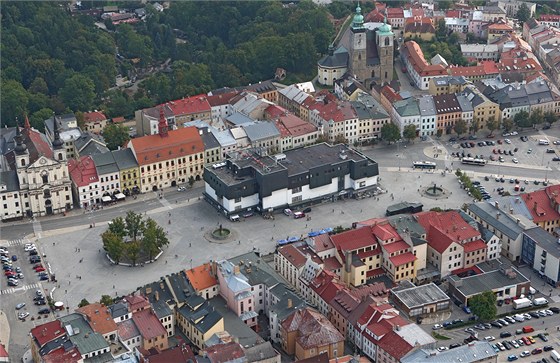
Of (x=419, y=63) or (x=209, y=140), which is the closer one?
(x=209, y=140)

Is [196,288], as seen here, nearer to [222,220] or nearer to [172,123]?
[222,220]

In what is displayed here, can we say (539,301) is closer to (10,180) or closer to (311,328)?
(311,328)

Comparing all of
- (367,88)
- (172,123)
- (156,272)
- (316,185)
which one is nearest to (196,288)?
(156,272)

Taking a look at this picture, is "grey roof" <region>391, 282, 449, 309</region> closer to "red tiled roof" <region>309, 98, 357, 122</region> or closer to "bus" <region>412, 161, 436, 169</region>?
"bus" <region>412, 161, 436, 169</region>

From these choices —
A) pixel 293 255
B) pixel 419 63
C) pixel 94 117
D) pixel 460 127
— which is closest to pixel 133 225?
pixel 293 255

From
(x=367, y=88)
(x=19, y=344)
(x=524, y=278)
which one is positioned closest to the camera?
(x=19, y=344)

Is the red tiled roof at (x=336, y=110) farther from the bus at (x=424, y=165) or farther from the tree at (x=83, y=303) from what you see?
the tree at (x=83, y=303)

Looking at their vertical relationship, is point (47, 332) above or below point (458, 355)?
above
